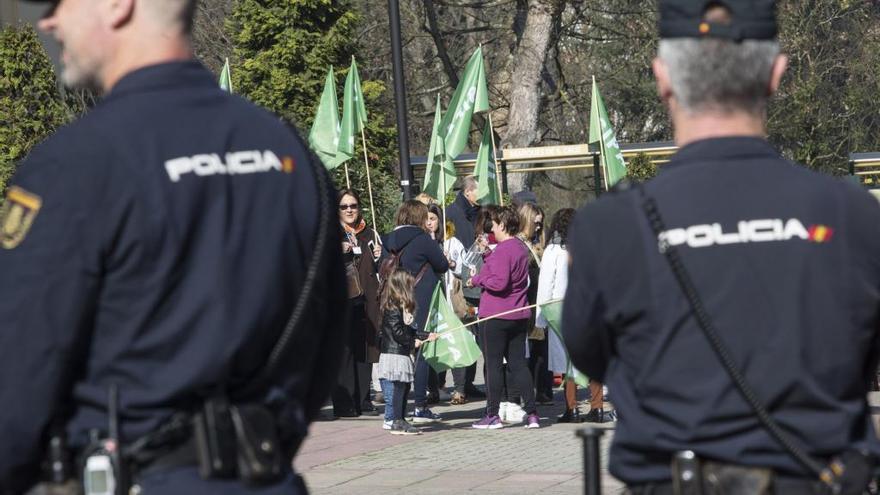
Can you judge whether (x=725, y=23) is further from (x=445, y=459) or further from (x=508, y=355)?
(x=508, y=355)

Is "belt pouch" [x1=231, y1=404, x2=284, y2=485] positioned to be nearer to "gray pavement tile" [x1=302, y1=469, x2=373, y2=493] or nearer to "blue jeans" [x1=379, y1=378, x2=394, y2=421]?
"gray pavement tile" [x1=302, y1=469, x2=373, y2=493]

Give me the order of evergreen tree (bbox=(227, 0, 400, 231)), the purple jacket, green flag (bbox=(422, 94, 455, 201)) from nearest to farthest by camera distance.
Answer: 1. the purple jacket
2. green flag (bbox=(422, 94, 455, 201))
3. evergreen tree (bbox=(227, 0, 400, 231))

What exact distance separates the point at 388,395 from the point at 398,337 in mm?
502

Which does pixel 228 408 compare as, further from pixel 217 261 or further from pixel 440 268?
pixel 440 268

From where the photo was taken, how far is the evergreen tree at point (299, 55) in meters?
23.3

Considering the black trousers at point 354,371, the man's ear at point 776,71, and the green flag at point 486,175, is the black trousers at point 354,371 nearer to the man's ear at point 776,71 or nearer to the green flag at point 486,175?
the green flag at point 486,175

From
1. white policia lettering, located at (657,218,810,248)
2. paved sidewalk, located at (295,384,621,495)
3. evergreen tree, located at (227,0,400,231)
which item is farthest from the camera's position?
evergreen tree, located at (227,0,400,231)

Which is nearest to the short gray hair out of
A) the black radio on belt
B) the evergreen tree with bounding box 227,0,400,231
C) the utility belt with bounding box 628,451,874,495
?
the utility belt with bounding box 628,451,874,495

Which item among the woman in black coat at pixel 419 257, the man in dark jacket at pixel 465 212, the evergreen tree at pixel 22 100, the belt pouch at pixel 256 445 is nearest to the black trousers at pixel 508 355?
the woman in black coat at pixel 419 257

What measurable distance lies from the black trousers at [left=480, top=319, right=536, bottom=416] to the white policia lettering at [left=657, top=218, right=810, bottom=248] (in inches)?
362

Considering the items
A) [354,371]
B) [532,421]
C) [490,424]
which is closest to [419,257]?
[354,371]

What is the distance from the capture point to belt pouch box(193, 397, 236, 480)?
2.82 metres

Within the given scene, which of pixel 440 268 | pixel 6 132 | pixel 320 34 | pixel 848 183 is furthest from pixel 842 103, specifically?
pixel 848 183

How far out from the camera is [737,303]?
299 cm
